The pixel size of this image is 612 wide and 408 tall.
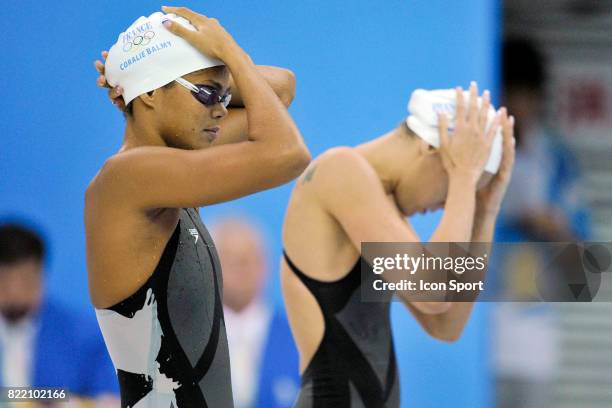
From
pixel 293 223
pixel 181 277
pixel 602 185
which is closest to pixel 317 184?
pixel 293 223

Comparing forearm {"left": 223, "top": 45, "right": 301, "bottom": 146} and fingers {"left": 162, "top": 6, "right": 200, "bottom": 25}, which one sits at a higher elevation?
fingers {"left": 162, "top": 6, "right": 200, "bottom": 25}

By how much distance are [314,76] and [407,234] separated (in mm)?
608

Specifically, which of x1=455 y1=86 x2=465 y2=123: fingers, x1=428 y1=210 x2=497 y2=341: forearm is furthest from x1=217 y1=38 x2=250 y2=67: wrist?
x1=428 y1=210 x2=497 y2=341: forearm

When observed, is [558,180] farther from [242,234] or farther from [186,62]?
[186,62]

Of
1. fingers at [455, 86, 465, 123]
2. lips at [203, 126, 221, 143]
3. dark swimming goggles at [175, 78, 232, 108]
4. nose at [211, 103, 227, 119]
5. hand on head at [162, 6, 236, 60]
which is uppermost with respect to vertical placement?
fingers at [455, 86, 465, 123]

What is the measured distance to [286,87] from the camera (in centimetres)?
247

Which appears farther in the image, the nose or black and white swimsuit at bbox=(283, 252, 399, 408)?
black and white swimsuit at bbox=(283, 252, 399, 408)

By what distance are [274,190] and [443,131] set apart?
1.73ft

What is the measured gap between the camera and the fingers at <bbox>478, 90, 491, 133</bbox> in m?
2.80

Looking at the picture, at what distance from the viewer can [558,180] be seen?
312 cm

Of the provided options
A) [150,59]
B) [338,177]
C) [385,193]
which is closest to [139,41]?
[150,59]

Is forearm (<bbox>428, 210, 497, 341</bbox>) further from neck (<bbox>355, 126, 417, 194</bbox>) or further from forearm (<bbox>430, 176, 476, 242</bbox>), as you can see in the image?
neck (<bbox>355, 126, 417, 194</bbox>)

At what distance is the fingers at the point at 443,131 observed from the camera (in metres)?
2.74

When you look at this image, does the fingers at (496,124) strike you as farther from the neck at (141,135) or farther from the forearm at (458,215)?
the neck at (141,135)
